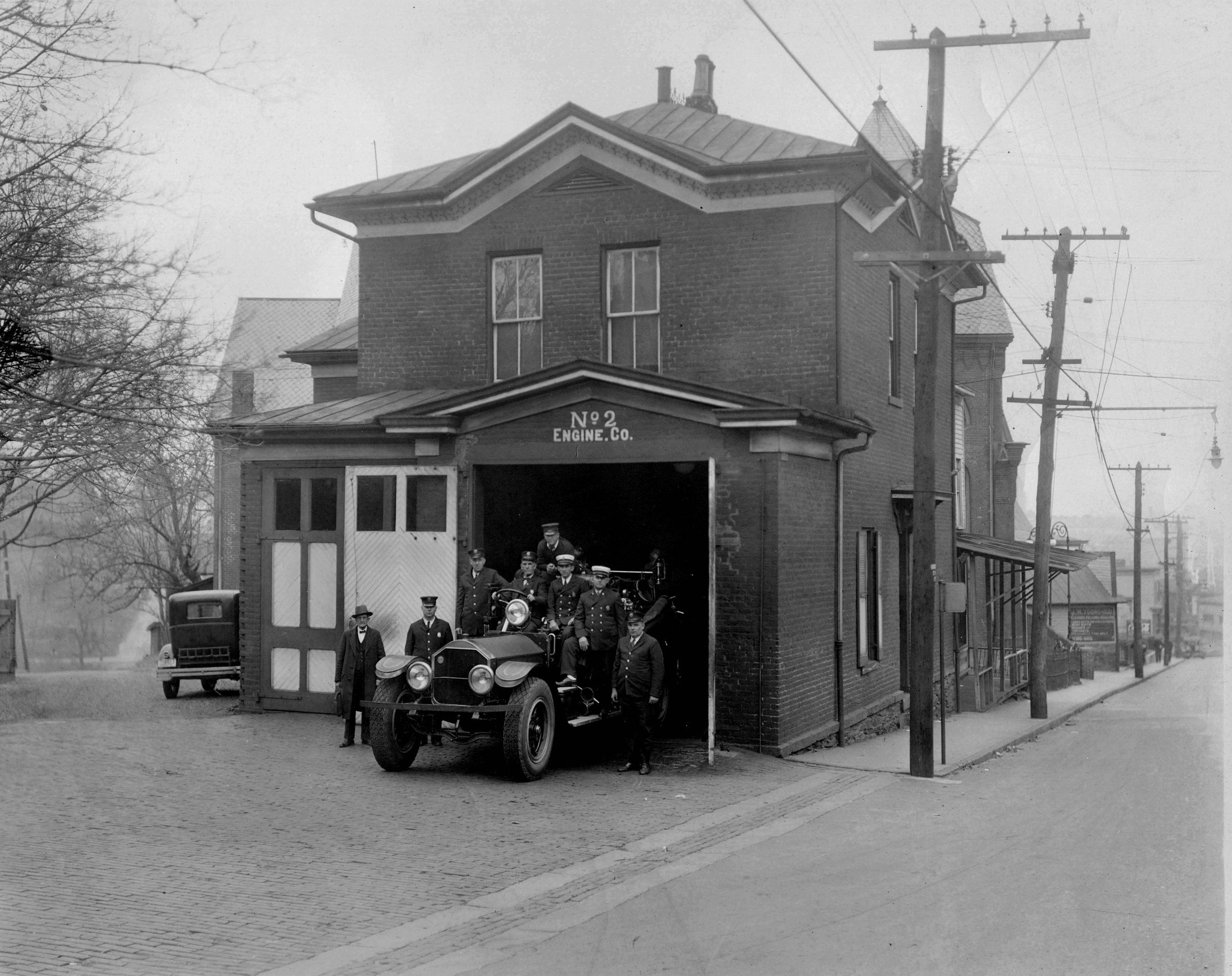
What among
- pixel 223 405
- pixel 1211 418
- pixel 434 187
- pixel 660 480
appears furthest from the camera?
pixel 660 480

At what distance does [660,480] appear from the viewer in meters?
20.1

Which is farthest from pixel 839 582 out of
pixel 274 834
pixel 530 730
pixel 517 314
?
pixel 274 834

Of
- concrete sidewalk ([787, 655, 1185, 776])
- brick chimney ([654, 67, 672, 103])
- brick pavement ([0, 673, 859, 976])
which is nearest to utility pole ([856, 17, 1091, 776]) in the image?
concrete sidewalk ([787, 655, 1185, 776])

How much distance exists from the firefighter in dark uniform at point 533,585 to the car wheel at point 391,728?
1.97 m

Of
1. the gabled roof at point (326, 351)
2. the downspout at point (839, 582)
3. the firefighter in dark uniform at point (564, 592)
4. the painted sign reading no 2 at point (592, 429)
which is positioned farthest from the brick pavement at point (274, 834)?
the gabled roof at point (326, 351)

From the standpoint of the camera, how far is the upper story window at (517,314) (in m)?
18.8

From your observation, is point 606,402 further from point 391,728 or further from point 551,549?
point 391,728

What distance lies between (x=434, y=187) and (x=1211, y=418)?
11.8 meters

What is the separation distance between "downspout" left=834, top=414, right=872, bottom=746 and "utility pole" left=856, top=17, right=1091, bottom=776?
1.71 metres

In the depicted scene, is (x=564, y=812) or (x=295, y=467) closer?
(x=564, y=812)

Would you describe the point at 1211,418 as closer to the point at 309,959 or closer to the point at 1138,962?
the point at 1138,962

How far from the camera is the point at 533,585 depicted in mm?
14516

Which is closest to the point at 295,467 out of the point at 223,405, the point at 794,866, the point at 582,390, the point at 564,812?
the point at 223,405

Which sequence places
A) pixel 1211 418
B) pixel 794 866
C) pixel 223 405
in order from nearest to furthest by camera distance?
pixel 794 866
pixel 1211 418
pixel 223 405
